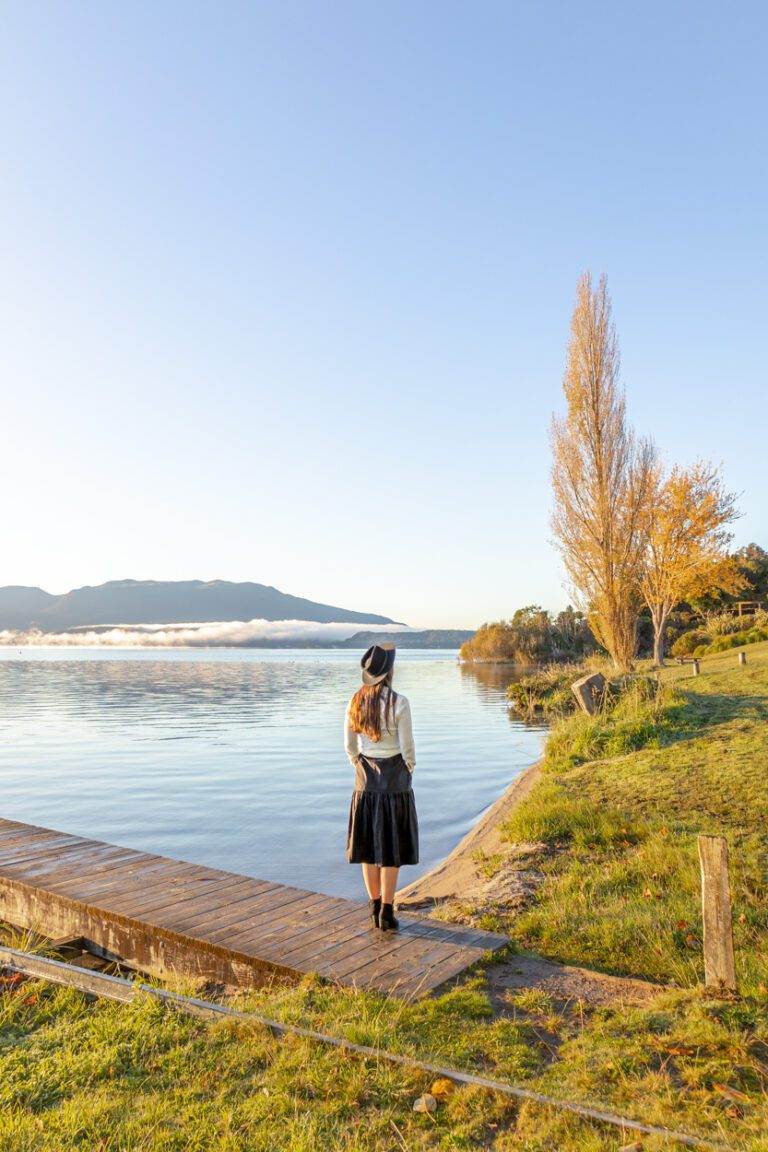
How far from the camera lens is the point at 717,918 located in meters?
5.46

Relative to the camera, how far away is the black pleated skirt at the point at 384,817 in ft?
21.7

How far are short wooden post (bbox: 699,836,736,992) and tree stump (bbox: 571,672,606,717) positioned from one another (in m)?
12.2

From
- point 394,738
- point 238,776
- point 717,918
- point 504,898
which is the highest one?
point 394,738

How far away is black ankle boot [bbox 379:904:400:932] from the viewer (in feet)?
22.5

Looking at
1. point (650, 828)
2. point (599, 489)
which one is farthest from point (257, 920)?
point (599, 489)

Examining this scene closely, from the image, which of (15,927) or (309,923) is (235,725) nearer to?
(15,927)

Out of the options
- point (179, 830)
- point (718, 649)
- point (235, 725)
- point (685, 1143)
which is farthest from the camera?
point (718, 649)

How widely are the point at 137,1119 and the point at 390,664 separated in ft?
12.5

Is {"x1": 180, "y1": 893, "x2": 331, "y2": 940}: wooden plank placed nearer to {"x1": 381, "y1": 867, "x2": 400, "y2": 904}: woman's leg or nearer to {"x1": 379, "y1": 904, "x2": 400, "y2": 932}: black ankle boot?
{"x1": 379, "y1": 904, "x2": 400, "y2": 932}: black ankle boot

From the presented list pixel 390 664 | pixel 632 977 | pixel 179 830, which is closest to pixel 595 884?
pixel 632 977

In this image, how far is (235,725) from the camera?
102ft

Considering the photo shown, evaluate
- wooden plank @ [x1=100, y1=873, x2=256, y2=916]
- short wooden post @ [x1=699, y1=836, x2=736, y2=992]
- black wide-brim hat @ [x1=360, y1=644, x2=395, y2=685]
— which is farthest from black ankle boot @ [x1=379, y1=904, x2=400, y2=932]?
short wooden post @ [x1=699, y1=836, x2=736, y2=992]

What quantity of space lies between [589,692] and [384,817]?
1208 centimetres

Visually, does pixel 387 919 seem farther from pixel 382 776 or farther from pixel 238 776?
pixel 238 776
